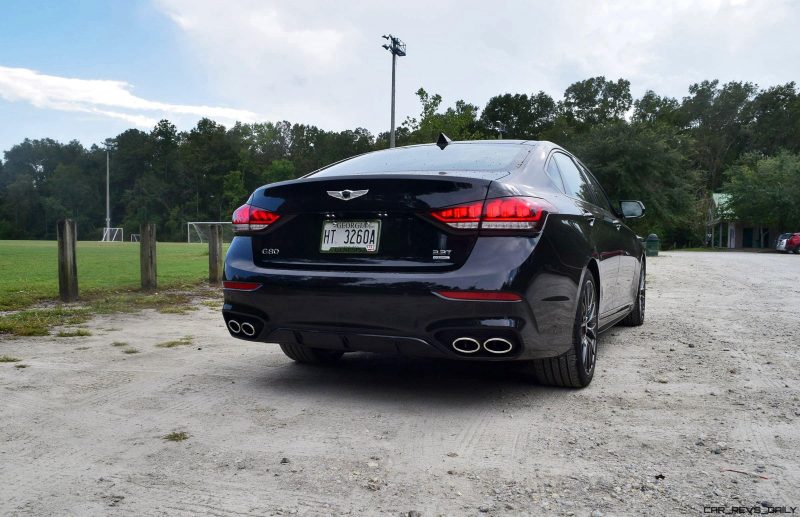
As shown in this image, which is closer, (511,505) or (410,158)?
(511,505)

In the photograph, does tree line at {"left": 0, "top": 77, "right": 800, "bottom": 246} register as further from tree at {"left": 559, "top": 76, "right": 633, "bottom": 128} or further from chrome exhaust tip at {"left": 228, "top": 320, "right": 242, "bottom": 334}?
chrome exhaust tip at {"left": 228, "top": 320, "right": 242, "bottom": 334}

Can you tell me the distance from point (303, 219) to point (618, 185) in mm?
32183

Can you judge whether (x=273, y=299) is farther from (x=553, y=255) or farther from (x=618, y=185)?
(x=618, y=185)

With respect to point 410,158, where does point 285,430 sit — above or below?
below

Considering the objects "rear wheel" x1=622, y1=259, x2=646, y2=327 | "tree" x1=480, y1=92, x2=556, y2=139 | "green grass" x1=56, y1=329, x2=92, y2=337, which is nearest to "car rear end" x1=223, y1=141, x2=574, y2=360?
"green grass" x1=56, y1=329, x2=92, y2=337

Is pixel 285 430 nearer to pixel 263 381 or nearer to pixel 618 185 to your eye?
pixel 263 381

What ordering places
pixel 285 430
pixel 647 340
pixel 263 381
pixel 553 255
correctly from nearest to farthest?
pixel 285 430 < pixel 553 255 < pixel 263 381 < pixel 647 340

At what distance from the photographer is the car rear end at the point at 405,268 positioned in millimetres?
3554

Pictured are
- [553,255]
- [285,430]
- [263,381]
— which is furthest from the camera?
[263,381]

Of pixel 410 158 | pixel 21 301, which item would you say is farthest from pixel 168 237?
pixel 410 158

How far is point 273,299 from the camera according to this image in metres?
3.96

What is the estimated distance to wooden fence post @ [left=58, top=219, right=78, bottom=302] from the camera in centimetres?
848

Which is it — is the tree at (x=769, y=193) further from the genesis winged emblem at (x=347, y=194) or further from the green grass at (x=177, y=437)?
the green grass at (x=177, y=437)

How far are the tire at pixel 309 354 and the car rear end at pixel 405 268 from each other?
0.85 m
